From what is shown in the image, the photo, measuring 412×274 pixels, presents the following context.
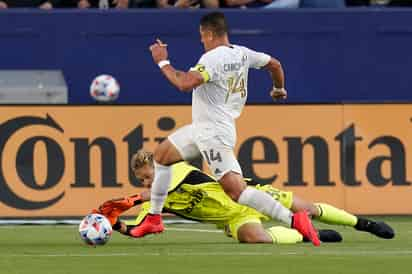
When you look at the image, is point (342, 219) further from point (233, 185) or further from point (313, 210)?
point (233, 185)

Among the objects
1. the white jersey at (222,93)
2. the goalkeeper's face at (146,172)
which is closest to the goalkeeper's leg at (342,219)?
the white jersey at (222,93)

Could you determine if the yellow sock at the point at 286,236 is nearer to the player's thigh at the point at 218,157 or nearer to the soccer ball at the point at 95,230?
the player's thigh at the point at 218,157

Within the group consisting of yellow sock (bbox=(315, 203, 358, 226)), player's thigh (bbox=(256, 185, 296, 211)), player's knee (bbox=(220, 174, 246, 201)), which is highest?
player's knee (bbox=(220, 174, 246, 201))

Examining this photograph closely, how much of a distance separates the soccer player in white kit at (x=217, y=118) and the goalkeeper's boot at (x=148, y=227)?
21cm

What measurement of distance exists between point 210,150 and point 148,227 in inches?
41.3

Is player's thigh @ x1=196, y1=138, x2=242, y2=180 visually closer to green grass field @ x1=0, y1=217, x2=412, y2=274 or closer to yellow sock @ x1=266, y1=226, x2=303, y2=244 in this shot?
green grass field @ x1=0, y1=217, x2=412, y2=274

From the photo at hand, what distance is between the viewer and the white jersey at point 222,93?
43.0 ft

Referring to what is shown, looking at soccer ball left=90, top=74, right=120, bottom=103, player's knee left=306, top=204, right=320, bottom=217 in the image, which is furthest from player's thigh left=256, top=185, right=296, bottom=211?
soccer ball left=90, top=74, right=120, bottom=103

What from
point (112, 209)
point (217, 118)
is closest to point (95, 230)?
point (112, 209)

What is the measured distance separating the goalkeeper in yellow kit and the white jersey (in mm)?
752

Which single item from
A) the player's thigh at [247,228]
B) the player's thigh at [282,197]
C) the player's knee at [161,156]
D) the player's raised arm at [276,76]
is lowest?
the player's thigh at [247,228]

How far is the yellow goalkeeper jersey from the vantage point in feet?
45.5

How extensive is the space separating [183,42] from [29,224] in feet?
14.5

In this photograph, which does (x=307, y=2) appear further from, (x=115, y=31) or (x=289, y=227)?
(x=289, y=227)
